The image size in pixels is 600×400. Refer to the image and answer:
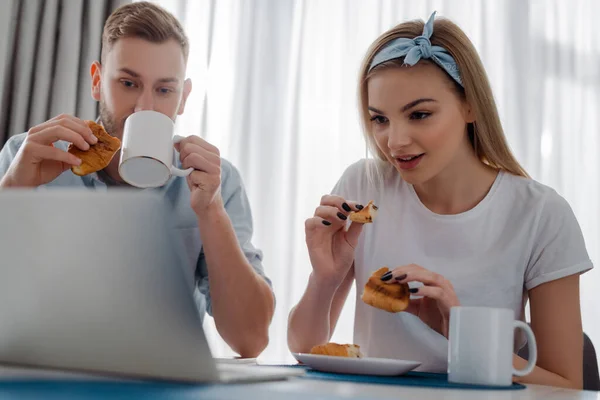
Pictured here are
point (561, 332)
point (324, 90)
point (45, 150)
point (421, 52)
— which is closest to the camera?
point (45, 150)

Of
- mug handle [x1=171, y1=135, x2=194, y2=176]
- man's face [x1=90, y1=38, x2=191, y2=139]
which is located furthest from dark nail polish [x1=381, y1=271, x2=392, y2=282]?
man's face [x1=90, y1=38, x2=191, y2=139]

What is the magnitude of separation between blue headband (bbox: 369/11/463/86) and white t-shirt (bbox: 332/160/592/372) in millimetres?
318

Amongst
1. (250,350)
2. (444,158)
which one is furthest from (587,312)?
(250,350)

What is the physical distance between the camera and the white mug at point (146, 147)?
112 cm

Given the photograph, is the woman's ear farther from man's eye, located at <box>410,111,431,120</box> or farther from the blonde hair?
man's eye, located at <box>410,111,431,120</box>

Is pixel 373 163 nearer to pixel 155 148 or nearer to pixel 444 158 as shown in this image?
pixel 444 158

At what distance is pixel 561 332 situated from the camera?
1.36m

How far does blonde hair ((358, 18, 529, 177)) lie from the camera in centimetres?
150

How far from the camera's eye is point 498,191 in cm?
156

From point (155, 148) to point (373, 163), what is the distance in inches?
29.2

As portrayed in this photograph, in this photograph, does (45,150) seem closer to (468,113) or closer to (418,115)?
(418,115)

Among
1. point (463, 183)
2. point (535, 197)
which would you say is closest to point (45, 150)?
point (463, 183)

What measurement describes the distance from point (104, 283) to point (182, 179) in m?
1.12

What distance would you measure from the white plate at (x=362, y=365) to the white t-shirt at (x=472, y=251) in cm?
57
